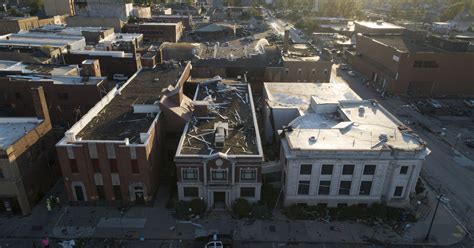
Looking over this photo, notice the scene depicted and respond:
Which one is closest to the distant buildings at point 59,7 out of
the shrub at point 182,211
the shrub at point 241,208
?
the shrub at point 182,211

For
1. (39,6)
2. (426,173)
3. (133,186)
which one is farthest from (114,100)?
(39,6)

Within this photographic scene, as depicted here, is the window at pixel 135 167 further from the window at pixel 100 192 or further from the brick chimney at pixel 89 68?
the brick chimney at pixel 89 68

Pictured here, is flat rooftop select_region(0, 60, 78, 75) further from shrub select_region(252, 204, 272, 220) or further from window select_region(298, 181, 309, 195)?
window select_region(298, 181, 309, 195)

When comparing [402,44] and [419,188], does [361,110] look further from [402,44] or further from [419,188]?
[402,44]

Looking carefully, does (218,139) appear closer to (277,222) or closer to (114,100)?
(277,222)

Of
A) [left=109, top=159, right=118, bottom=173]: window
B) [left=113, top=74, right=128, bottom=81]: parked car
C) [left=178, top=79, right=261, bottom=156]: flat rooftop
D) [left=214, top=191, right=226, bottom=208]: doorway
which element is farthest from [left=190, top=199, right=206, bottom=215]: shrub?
[left=113, top=74, right=128, bottom=81]: parked car

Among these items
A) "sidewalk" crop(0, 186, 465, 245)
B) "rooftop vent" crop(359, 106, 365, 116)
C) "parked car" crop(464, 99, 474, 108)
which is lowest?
"sidewalk" crop(0, 186, 465, 245)
